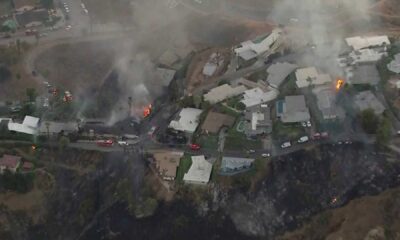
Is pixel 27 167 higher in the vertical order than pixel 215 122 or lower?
lower

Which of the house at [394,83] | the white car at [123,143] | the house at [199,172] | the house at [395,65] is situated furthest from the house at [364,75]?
the white car at [123,143]

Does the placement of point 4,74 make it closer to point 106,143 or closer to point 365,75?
point 106,143

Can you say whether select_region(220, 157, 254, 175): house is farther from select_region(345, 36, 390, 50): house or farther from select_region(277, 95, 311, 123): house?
select_region(345, 36, 390, 50): house

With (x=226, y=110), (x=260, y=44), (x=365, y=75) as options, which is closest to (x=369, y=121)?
(x=365, y=75)

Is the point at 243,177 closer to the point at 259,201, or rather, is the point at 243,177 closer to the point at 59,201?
the point at 259,201

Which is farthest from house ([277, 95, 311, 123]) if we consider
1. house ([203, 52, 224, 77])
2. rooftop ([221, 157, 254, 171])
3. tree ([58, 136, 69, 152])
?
tree ([58, 136, 69, 152])

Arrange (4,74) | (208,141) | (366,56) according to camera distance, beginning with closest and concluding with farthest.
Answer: (208,141) → (366,56) → (4,74)
